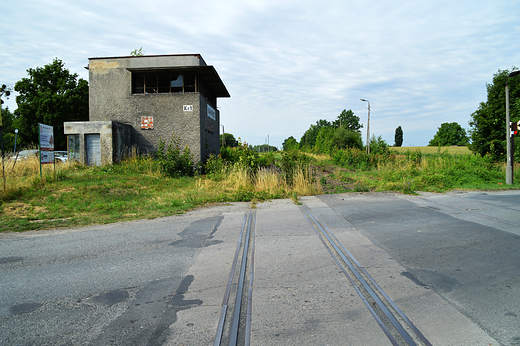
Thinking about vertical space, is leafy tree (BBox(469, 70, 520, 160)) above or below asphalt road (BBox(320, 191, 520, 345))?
above

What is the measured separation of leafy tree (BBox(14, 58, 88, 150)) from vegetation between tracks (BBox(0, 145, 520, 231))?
26.6 m

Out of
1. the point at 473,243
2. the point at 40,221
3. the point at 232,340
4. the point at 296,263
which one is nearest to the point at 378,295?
the point at 296,263

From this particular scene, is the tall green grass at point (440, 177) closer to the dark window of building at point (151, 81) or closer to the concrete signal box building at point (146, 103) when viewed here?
the concrete signal box building at point (146, 103)

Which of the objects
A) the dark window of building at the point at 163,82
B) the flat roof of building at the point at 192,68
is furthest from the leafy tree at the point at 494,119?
the dark window of building at the point at 163,82

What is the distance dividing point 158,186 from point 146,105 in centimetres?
768

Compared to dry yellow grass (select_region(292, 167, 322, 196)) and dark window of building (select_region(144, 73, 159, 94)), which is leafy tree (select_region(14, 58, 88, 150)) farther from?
dry yellow grass (select_region(292, 167, 322, 196))

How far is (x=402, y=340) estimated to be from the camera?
2736mm

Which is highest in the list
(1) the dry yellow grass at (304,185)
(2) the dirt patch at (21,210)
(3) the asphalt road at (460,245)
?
(1) the dry yellow grass at (304,185)

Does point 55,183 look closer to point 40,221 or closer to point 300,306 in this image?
point 40,221

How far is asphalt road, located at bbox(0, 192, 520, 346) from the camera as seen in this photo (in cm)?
291

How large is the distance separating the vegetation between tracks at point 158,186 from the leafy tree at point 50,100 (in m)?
26.6

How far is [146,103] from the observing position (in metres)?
18.7

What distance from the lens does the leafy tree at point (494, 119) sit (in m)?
25.1

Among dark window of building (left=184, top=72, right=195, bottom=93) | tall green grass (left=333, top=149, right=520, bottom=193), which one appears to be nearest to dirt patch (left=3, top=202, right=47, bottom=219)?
dark window of building (left=184, top=72, right=195, bottom=93)
